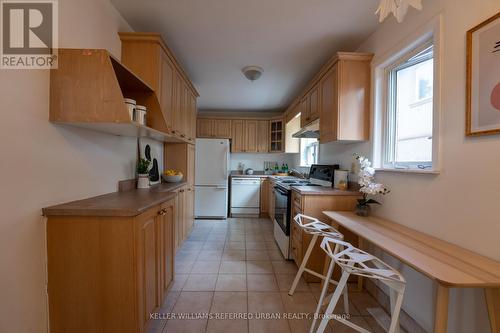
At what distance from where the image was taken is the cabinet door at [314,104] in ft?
8.86

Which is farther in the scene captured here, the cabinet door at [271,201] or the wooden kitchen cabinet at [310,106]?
the cabinet door at [271,201]

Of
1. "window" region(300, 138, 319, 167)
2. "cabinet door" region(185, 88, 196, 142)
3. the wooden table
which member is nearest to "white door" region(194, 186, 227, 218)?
"cabinet door" region(185, 88, 196, 142)

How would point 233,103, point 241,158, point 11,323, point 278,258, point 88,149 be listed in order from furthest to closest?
point 241,158
point 233,103
point 278,258
point 88,149
point 11,323

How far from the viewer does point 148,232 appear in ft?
4.51

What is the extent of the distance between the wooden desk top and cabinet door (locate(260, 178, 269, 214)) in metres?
3.10

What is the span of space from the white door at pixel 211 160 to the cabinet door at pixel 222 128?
73 centimetres

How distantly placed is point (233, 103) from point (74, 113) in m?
3.65

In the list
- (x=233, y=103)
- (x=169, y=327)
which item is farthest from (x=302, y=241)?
(x=233, y=103)

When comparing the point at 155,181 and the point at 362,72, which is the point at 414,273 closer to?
the point at 362,72

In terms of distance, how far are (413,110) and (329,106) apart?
2.56ft

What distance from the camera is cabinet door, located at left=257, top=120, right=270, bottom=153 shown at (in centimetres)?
515

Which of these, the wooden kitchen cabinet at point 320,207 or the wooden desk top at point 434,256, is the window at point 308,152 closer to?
the wooden kitchen cabinet at point 320,207

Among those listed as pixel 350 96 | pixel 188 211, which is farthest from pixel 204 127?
pixel 350 96

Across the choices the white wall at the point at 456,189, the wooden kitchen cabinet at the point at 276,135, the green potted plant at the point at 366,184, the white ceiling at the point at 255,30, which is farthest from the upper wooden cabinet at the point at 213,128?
the white wall at the point at 456,189
